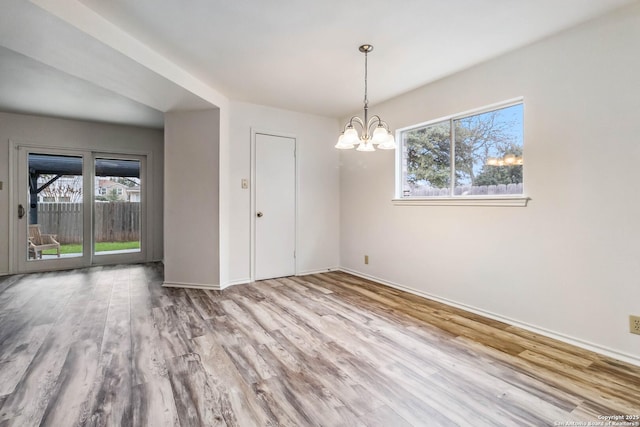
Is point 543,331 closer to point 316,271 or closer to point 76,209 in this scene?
point 316,271

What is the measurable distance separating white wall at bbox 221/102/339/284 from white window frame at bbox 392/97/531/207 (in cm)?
124

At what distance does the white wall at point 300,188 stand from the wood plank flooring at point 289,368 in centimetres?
99

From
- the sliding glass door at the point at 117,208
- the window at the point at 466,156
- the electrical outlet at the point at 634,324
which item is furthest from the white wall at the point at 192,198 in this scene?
the electrical outlet at the point at 634,324

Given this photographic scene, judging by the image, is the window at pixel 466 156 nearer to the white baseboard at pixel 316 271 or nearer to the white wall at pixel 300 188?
the white wall at pixel 300 188

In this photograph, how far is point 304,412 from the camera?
1.59 meters

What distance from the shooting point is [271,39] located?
249cm

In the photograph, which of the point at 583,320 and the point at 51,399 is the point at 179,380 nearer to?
the point at 51,399

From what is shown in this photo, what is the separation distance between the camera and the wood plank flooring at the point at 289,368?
1576 millimetres

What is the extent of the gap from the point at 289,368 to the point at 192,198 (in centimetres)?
270

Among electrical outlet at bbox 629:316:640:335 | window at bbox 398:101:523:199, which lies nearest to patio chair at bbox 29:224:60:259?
window at bbox 398:101:523:199

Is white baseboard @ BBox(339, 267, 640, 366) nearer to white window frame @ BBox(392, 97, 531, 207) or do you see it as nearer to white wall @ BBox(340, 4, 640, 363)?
white wall @ BBox(340, 4, 640, 363)

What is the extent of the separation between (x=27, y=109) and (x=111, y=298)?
331 cm

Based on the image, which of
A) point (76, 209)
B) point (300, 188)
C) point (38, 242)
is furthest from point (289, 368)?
point (38, 242)

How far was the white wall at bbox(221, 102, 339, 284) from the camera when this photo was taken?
403cm
